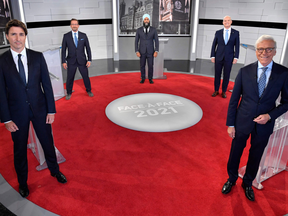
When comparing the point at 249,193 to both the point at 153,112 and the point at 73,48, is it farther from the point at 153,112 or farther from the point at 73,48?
the point at 73,48

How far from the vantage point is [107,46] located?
345 inches

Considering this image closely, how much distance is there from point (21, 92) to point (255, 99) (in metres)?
2.04

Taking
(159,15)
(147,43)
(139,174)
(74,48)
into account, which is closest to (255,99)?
(139,174)

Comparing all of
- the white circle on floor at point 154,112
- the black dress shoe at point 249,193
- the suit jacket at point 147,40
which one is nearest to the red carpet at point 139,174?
the black dress shoe at point 249,193

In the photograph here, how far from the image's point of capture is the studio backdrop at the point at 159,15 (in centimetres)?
805

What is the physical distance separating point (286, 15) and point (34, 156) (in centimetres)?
773

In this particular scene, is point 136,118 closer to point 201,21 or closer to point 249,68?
point 249,68

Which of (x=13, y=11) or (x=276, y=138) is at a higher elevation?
(x=13, y=11)

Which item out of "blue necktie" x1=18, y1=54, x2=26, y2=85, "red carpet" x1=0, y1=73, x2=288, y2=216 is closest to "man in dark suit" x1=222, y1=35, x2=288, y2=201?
"red carpet" x1=0, y1=73, x2=288, y2=216

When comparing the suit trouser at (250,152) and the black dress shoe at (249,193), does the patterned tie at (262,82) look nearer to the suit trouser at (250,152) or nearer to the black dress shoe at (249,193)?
the suit trouser at (250,152)

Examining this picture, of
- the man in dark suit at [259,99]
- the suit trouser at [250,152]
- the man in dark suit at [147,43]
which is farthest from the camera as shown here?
the man in dark suit at [147,43]

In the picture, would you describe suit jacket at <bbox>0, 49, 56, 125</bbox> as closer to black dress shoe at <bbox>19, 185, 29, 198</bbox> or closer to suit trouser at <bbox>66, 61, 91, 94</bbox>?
→ black dress shoe at <bbox>19, 185, 29, 198</bbox>

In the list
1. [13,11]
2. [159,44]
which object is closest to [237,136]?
[159,44]

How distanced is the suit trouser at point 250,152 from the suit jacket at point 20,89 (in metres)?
1.89
